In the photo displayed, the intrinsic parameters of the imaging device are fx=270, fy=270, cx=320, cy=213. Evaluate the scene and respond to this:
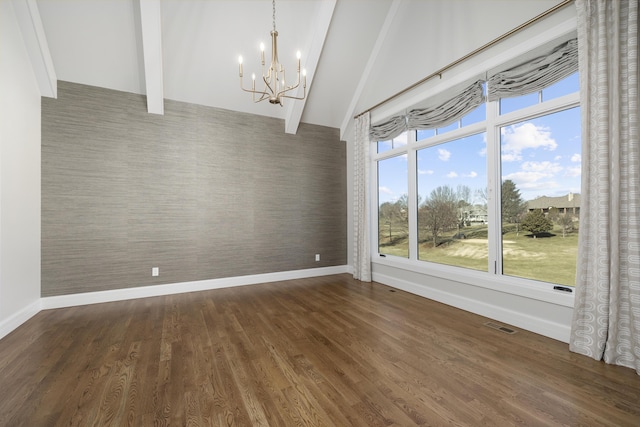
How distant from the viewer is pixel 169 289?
4.10 metres

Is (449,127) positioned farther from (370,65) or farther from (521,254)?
(370,65)

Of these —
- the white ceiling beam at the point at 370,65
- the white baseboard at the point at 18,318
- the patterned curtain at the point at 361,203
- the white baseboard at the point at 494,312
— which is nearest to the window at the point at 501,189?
the white baseboard at the point at 494,312

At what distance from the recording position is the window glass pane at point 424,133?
3.91 meters

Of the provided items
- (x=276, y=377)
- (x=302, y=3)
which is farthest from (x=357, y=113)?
(x=276, y=377)

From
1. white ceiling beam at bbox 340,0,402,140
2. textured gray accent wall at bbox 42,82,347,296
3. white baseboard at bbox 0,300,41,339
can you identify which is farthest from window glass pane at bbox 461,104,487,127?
white baseboard at bbox 0,300,41,339

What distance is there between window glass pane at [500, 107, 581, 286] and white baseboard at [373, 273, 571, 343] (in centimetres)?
42

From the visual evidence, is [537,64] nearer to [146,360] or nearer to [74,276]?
[146,360]

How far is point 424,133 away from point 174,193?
3909 mm

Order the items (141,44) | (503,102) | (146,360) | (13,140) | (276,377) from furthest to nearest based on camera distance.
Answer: (141,44) < (503,102) < (13,140) < (146,360) < (276,377)

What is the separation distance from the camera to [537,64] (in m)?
2.62

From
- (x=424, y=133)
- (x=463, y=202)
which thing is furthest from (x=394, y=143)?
(x=463, y=202)

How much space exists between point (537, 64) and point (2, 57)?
17.3 feet

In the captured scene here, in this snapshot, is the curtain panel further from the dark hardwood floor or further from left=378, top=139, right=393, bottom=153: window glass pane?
the dark hardwood floor

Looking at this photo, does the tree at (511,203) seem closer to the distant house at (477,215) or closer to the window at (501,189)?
the window at (501,189)
